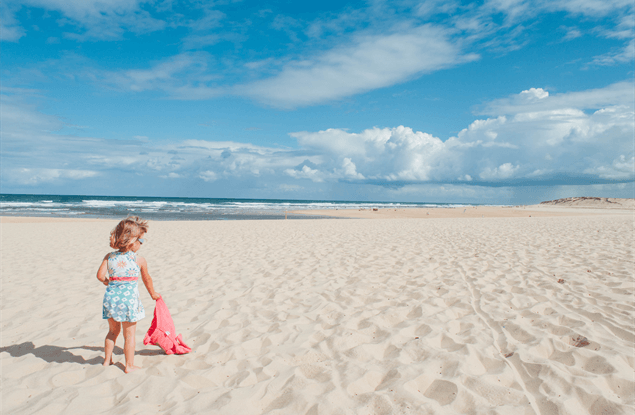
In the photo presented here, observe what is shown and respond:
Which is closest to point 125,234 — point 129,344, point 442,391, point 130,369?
point 129,344

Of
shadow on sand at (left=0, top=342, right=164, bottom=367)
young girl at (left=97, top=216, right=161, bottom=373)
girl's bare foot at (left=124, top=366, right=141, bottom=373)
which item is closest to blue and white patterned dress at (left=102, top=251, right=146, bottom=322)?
young girl at (left=97, top=216, right=161, bottom=373)

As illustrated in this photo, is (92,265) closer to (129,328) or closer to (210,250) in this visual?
(210,250)

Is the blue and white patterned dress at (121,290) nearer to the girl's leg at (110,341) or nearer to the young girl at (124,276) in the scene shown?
the young girl at (124,276)

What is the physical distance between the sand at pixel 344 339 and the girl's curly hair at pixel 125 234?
4.17ft

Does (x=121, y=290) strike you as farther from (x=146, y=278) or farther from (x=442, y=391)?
(x=442, y=391)

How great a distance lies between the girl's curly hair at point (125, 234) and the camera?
123 inches

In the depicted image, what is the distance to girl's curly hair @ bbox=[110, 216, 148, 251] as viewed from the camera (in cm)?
312

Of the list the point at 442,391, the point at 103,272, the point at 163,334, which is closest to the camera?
the point at 442,391

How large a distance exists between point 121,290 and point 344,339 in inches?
95.4

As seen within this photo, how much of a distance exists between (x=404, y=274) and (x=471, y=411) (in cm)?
414

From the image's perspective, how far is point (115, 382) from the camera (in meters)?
3.12

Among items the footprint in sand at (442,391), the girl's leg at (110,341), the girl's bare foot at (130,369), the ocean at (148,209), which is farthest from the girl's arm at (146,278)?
the ocean at (148,209)

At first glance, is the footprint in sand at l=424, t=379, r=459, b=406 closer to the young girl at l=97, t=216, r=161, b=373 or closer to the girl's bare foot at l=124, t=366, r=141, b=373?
the young girl at l=97, t=216, r=161, b=373

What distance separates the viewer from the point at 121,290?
319 centimetres
